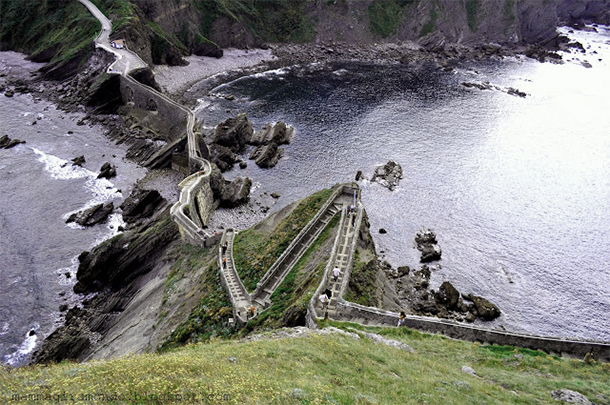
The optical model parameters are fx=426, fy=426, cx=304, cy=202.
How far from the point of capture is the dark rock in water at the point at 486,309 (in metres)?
52.5

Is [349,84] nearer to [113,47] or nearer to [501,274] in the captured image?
[113,47]

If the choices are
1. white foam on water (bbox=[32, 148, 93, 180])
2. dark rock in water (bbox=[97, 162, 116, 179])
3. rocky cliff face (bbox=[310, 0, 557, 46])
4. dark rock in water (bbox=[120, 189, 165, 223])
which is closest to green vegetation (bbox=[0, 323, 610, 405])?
dark rock in water (bbox=[120, 189, 165, 223])

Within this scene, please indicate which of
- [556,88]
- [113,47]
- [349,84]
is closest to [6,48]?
[113,47]

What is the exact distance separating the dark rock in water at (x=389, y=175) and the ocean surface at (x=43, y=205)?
43883 mm

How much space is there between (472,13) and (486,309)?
147238 millimetres

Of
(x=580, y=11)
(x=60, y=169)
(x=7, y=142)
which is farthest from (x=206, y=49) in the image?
(x=580, y=11)

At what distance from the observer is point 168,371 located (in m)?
21.2

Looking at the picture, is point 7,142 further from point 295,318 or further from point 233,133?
point 295,318

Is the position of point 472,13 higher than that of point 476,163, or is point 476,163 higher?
point 472,13

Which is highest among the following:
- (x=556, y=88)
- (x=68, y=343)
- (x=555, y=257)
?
(x=556, y=88)

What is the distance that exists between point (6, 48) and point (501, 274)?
453 feet

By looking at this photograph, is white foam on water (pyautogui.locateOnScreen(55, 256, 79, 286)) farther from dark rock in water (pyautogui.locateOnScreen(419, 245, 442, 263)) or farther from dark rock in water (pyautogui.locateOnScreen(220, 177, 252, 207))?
dark rock in water (pyautogui.locateOnScreen(419, 245, 442, 263))

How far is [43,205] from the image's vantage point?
68.5m

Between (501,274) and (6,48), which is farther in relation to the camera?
(6,48)
